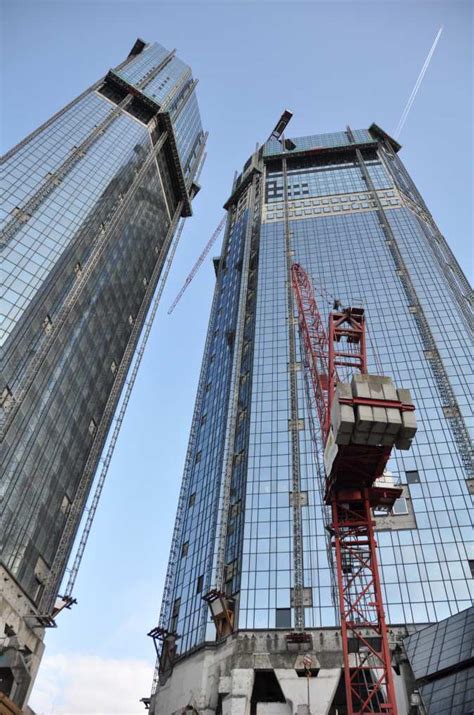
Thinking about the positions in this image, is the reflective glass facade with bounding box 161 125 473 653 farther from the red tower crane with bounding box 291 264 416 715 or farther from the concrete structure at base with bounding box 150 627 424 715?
the red tower crane with bounding box 291 264 416 715

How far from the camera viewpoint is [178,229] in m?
177

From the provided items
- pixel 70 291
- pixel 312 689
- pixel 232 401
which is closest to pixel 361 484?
pixel 312 689

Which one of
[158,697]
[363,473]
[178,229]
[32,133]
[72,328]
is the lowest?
[158,697]

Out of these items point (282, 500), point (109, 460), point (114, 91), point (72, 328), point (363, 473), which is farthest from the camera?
point (114, 91)

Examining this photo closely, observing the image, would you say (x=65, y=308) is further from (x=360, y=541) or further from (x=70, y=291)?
(x=360, y=541)

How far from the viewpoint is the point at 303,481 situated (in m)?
84.1

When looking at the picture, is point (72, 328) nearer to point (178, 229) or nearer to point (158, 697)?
point (158, 697)

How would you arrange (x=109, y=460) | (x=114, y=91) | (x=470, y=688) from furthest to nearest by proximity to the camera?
(x=114, y=91) → (x=109, y=460) → (x=470, y=688)

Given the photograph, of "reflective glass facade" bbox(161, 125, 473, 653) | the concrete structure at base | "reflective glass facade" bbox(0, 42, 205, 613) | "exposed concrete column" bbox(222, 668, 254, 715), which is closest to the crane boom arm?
"reflective glass facade" bbox(161, 125, 473, 653)

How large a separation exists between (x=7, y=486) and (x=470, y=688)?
56288 mm

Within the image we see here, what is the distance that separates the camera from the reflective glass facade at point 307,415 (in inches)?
2872

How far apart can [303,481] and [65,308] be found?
47006 mm

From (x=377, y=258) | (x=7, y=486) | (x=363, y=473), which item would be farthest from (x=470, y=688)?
(x=377, y=258)

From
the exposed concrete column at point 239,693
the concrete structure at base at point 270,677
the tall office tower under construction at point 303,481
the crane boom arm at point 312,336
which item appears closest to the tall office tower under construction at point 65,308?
the tall office tower under construction at point 303,481
